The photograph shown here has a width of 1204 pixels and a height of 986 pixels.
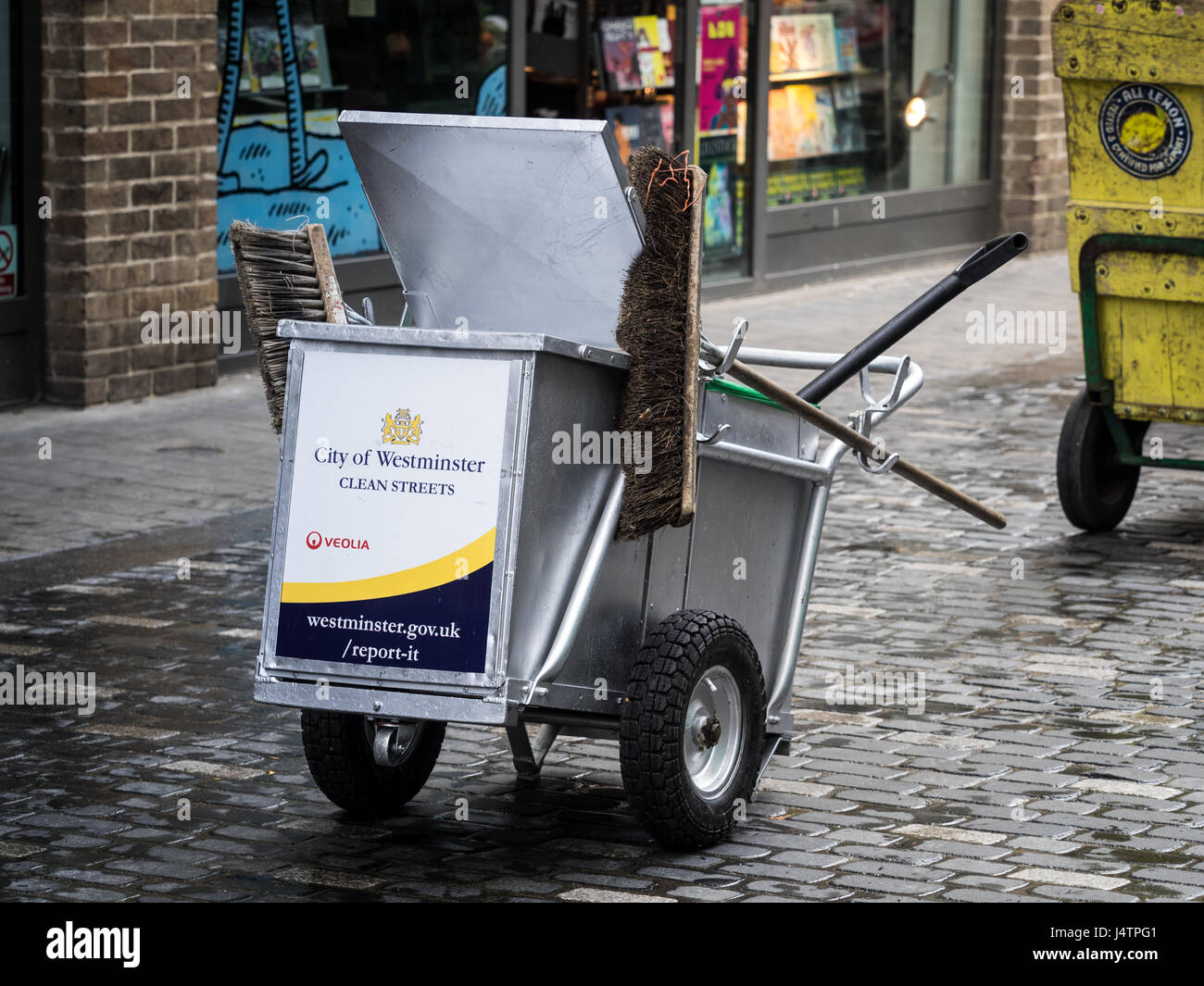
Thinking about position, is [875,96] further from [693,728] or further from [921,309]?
[693,728]

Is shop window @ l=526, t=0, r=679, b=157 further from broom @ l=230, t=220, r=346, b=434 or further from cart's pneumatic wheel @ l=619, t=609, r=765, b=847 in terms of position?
cart's pneumatic wheel @ l=619, t=609, r=765, b=847

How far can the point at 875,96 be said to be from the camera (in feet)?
54.5

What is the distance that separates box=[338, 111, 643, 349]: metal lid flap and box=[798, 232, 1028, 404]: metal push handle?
62 centimetres

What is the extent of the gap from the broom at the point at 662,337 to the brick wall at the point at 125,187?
6363mm

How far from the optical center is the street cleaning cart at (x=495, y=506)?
4656 mm

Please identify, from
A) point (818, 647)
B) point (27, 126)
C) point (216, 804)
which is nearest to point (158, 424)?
point (27, 126)

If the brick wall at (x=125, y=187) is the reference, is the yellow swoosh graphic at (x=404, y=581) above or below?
below

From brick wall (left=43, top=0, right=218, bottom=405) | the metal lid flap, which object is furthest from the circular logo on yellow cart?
brick wall (left=43, top=0, right=218, bottom=405)

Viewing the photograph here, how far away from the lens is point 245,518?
344 inches

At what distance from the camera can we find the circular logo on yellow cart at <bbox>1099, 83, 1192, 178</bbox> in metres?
8.23

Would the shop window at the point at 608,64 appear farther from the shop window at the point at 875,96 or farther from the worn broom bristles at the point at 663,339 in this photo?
the worn broom bristles at the point at 663,339

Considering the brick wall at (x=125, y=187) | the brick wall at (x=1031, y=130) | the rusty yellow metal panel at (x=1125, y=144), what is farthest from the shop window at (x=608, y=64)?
the rusty yellow metal panel at (x=1125, y=144)

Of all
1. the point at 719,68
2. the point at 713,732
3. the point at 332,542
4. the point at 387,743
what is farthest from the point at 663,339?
the point at 719,68
